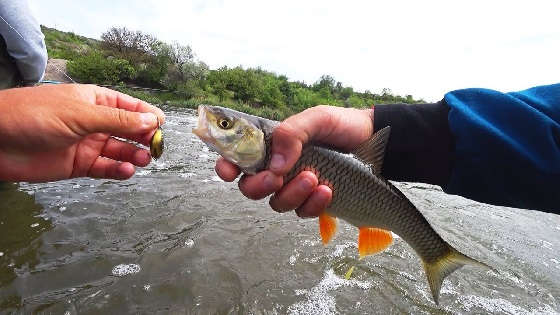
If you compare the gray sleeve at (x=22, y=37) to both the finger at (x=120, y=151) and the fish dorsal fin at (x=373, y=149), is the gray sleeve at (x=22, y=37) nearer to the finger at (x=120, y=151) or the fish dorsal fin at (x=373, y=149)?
the finger at (x=120, y=151)

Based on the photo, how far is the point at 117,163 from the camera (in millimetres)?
3266

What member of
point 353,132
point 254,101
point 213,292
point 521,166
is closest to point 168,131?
point 213,292

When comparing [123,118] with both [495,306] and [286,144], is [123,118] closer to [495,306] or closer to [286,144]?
[286,144]

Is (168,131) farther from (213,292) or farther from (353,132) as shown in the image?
(353,132)

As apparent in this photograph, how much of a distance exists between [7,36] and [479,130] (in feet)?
19.1

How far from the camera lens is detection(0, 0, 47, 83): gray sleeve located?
4473 millimetres

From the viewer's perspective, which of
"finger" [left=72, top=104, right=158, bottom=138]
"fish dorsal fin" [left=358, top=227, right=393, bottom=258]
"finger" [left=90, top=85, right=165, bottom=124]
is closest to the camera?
"finger" [left=72, top=104, right=158, bottom=138]

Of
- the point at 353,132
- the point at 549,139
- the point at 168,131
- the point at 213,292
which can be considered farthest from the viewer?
the point at 168,131

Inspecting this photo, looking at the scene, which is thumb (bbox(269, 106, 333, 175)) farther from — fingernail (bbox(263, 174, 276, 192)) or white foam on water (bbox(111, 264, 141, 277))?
white foam on water (bbox(111, 264, 141, 277))

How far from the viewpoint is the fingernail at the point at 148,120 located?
2543mm

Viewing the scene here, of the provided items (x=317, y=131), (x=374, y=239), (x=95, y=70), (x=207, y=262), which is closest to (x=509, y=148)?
(x=374, y=239)

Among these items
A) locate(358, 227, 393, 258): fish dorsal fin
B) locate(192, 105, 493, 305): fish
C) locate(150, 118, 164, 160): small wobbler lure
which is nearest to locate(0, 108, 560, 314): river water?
locate(358, 227, 393, 258): fish dorsal fin

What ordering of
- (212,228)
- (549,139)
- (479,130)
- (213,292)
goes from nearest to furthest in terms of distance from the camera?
(549,139), (479,130), (213,292), (212,228)

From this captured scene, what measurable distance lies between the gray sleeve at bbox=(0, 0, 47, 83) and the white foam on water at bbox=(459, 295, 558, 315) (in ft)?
23.7
